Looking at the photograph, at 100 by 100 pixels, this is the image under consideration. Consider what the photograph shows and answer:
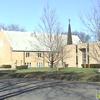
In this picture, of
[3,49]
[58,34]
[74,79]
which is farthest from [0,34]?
[74,79]

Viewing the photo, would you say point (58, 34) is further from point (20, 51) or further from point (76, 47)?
point (20, 51)

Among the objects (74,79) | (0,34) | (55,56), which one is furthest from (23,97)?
(0,34)

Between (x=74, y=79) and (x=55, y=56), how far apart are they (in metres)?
11.4

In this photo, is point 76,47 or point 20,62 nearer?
point 76,47

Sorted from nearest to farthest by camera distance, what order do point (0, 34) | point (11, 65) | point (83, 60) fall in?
point (83, 60), point (11, 65), point (0, 34)

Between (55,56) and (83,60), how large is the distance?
27674 millimetres

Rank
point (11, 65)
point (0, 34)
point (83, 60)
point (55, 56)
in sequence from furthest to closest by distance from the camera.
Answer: point (0, 34)
point (11, 65)
point (83, 60)
point (55, 56)

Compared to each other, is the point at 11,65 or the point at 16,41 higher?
the point at 16,41

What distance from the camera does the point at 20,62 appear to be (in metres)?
74.9

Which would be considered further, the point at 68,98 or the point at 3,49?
the point at 3,49

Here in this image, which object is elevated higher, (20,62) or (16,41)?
(16,41)

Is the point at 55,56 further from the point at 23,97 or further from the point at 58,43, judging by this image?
the point at 23,97

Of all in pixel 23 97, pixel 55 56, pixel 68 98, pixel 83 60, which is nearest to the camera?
pixel 68 98

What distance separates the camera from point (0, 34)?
258ft
